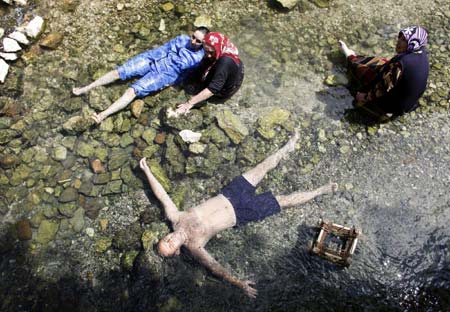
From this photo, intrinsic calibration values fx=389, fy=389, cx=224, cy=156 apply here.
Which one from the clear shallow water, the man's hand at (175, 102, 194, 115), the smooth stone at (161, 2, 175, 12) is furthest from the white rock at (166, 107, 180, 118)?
the smooth stone at (161, 2, 175, 12)

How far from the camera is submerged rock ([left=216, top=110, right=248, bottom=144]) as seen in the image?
19.0ft

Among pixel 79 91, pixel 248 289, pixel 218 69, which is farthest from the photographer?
pixel 79 91

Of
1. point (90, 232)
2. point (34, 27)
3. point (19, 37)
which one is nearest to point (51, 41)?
point (34, 27)

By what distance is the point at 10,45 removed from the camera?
597 cm

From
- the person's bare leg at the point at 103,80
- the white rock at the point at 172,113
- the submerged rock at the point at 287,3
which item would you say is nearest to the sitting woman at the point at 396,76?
the submerged rock at the point at 287,3

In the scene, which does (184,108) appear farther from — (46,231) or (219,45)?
(46,231)

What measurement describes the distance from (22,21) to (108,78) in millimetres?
1911

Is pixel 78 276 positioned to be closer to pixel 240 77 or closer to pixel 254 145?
pixel 254 145

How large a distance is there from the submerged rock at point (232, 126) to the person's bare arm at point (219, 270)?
5.68 ft

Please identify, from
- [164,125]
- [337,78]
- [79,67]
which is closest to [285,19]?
[337,78]

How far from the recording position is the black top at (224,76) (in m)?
5.29

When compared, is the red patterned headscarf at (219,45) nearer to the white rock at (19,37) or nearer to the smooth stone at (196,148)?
the smooth stone at (196,148)

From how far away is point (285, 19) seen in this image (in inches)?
265

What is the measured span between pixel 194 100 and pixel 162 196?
1457 mm
